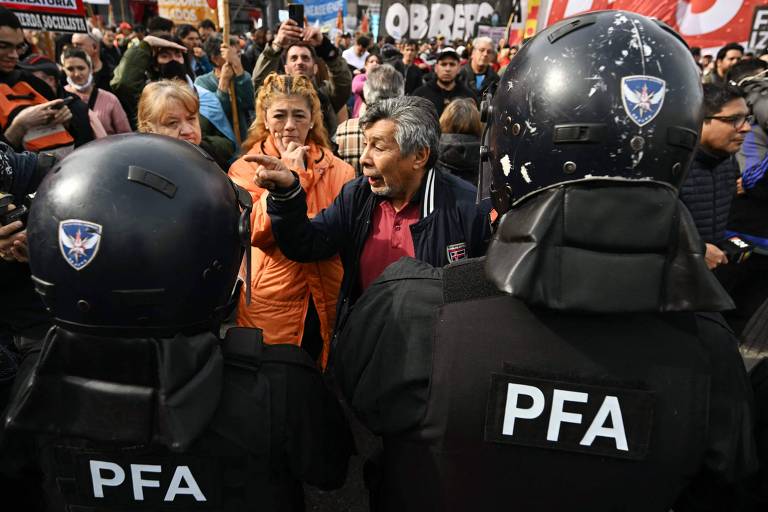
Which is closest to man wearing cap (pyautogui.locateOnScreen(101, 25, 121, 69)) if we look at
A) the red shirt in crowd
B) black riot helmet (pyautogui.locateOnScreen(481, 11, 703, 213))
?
the red shirt in crowd

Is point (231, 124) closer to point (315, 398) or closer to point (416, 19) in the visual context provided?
point (315, 398)

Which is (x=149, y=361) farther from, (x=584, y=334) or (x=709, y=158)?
(x=709, y=158)

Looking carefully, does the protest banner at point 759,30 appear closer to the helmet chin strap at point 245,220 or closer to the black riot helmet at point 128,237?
the helmet chin strap at point 245,220

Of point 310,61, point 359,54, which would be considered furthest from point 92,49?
point 359,54

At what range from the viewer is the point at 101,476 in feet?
4.41

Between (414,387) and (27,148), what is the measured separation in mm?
3011

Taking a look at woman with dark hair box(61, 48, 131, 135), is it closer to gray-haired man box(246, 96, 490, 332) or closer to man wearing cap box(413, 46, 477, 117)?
gray-haired man box(246, 96, 490, 332)

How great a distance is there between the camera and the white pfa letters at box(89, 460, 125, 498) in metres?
1.33

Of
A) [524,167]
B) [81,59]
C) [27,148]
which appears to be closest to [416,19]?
[81,59]

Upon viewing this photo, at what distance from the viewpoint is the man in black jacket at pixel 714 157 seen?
123 inches

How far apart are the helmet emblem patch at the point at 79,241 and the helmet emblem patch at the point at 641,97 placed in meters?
1.25

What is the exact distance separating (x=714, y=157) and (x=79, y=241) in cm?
334

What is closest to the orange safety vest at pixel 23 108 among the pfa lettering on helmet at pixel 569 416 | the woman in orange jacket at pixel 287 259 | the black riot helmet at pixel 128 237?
the woman in orange jacket at pixel 287 259

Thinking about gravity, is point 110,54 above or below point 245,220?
above
